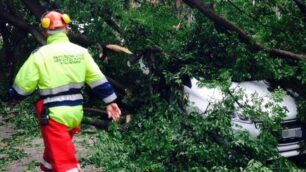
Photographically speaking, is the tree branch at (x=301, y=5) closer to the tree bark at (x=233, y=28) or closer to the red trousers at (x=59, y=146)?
the tree bark at (x=233, y=28)

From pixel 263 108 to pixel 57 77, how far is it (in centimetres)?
256

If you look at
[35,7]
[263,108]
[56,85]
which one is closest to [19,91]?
[56,85]

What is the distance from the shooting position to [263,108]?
6.02 m

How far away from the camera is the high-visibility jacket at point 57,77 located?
182 inches

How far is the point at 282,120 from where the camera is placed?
19.6 feet

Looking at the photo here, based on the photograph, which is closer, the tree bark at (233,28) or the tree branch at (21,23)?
the tree bark at (233,28)

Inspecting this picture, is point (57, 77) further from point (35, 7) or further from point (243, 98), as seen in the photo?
point (35, 7)

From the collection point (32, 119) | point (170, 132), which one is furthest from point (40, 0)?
point (170, 132)

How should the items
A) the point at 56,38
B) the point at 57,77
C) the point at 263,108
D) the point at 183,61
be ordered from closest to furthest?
the point at 57,77
the point at 56,38
the point at 263,108
the point at 183,61

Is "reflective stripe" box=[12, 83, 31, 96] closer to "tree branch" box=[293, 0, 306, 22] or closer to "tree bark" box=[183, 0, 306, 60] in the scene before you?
"tree bark" box=[183, 0, 306, 60]

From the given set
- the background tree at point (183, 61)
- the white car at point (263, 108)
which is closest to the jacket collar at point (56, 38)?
the background tree at point (183, 61)

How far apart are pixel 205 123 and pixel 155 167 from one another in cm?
78

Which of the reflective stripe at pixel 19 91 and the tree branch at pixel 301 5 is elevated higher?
the tree branch at pixel 301 5

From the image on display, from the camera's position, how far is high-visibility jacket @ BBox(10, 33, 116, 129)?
15.1 ft
